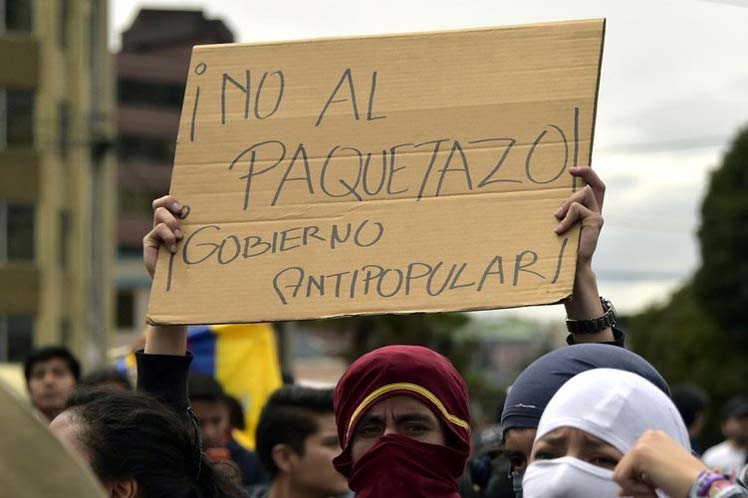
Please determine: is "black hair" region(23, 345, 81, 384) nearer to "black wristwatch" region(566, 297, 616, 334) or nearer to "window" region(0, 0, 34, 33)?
"black wristwatch" region(566, 297, 616, 334)

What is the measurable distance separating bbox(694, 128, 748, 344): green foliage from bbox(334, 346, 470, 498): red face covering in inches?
2152

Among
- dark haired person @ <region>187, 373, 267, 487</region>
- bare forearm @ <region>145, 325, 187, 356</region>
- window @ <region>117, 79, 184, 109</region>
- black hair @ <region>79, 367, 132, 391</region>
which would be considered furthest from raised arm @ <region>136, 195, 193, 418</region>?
window @ <region>117, 79, 184, 109</region>

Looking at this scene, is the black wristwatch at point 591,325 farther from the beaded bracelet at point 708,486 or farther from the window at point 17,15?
the window at point 17,15

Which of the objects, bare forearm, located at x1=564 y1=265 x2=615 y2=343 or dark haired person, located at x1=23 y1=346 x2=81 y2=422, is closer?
bare forearm, located at x1=564 y1=265 x2=615 y2=343

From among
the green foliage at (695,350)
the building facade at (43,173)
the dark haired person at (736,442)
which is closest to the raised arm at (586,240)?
the dark haired person at (736,442)

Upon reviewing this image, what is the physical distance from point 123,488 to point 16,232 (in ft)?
108

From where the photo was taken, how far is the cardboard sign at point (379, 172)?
3.53 m

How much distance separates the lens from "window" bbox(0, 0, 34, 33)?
34.0 meters

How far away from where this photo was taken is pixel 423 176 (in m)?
3.68

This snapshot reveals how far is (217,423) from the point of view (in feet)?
22.8

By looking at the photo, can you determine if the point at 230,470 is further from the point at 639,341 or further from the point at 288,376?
the point at 639,341

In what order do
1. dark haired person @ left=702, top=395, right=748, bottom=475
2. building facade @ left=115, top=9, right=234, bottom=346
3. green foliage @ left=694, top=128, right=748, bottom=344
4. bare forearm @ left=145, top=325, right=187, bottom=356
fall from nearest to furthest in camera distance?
bare forearm @ left=145, top=325, right=187, bottom=356 < dark haired person @ left=702, top=395, right=748, bottom=475 < green foliage @ left=694, top=128, right=748, bottom=344 < building facade @ left=115, top=9, right=234, bottom=346

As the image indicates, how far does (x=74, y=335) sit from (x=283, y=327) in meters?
10.3

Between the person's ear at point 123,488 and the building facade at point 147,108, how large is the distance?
223 feet
